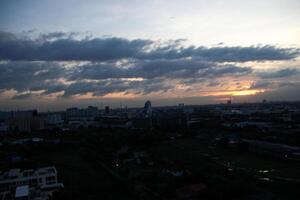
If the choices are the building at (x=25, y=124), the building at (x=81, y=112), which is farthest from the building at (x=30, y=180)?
the building at (x=81, y=112)

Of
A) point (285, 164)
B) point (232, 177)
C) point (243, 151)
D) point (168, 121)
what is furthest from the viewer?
point (168, 121)

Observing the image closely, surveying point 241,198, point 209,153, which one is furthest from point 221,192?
point 209,153

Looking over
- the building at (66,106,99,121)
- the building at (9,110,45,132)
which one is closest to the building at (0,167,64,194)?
the building at (9,110,45,132)

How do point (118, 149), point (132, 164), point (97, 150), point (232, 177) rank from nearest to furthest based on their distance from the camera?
point (232, 177), point (132, 164), point (97, 150), point (118, 149)

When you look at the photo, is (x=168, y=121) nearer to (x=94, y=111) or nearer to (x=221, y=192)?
(x=221, y=192)

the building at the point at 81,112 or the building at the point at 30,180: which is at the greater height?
the building at the point at 81,112

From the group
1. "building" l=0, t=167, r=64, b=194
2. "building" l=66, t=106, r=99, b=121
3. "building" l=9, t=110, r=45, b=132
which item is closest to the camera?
"building" l=0, t=167, r=64, b=194

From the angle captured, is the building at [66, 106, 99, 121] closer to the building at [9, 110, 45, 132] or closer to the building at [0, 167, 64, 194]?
the building at [9, 110, 45, 132]

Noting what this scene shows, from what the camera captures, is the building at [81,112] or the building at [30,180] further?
the building at [81,112]

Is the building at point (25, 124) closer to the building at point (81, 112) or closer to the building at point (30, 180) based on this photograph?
the building at point (30, 180)

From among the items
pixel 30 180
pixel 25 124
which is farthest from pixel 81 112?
pixel 30 180

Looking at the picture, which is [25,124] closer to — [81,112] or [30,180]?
[30,180]
